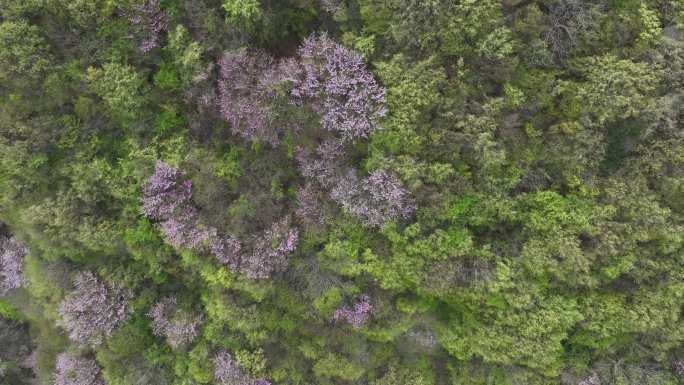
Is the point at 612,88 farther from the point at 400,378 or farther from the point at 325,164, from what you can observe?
the point at 400,378

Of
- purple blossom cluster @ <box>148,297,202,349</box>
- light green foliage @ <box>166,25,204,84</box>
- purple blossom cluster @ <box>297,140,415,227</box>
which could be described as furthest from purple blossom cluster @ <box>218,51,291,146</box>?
purple blossom cluster @ <box>148,297,202,349</box>

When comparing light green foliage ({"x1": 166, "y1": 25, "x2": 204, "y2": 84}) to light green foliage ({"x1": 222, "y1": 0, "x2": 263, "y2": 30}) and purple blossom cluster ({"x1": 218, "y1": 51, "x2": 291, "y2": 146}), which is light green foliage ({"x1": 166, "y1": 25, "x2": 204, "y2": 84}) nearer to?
purple blossom cluster ({"x1": 218, "y1": 51, "x2": 291, "y2": 146})

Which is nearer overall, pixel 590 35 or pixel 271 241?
pixel 590 35

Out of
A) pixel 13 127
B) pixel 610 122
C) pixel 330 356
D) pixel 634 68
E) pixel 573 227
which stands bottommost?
pixel 330 356

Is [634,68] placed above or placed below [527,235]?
above

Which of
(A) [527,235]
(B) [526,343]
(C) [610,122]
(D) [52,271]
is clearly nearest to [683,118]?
(C) [610,122]

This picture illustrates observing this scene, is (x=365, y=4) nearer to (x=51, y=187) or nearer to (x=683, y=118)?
(x=683, y=118)

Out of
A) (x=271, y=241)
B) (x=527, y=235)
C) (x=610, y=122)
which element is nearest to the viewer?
(x=610, y=122)
